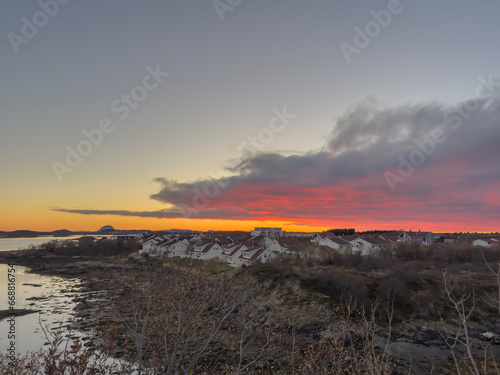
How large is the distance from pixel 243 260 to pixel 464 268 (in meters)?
41.2


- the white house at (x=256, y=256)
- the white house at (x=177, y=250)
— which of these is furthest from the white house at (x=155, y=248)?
the white house at (x=256, y=256)

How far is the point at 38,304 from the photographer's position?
40.4 metres

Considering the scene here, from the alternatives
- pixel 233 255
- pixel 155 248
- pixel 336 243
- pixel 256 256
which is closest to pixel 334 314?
pixel 256 256

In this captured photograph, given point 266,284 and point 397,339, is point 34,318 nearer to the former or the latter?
point 266,284

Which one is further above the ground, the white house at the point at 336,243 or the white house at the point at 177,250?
the white house at the point at 336,243

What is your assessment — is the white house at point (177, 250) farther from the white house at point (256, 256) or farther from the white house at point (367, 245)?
the white house at point (367, 245)

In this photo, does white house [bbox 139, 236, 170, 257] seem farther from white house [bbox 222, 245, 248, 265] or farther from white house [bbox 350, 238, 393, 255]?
white house [bbox 350, 238, 393, 255]

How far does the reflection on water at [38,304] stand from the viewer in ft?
89.2

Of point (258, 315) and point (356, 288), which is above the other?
A: point (356, 288)

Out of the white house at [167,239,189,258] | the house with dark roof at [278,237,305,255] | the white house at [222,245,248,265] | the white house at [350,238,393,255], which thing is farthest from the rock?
the white house at [167,239,189,258]

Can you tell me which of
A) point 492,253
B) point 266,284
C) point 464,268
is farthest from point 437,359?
point 492,253

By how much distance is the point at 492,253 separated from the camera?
63.7m

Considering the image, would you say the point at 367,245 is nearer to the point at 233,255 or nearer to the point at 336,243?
the point at 336,243

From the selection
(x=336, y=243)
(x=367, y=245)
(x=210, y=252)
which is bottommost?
(x=210, y=252)
